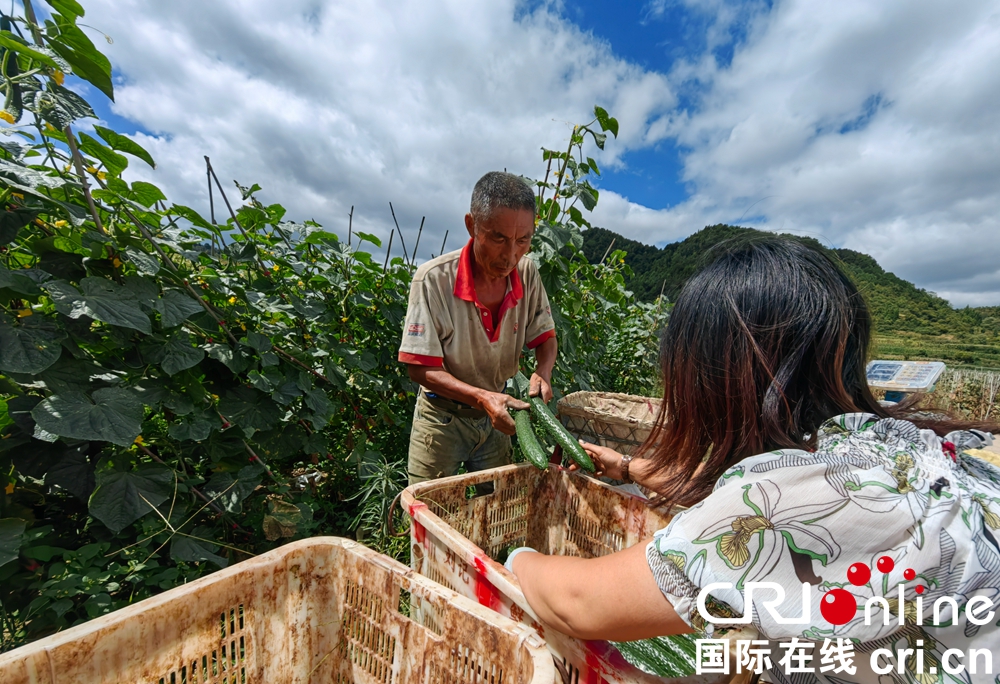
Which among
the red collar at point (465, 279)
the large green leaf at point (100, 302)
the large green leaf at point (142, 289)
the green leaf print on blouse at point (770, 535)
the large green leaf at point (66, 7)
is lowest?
the green leaf print on blouse at point (770, 535)

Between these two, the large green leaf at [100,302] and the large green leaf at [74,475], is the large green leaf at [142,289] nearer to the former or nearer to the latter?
the large green leaf at [100,302]

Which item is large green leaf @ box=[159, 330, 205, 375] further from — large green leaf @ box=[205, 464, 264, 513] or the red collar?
the red collar

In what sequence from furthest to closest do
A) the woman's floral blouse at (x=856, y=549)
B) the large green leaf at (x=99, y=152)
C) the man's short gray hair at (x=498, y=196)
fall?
the man's short gray hair at (x=498, y=196) < the large green leaf at (x=99, y=152) < the woman's floral blouse at (x=856, y=549)

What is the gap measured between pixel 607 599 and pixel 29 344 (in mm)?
1921

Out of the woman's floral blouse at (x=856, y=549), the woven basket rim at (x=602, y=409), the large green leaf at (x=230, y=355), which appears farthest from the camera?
the woven basket rim at (x=602, y=409)

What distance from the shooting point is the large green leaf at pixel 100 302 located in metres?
1.58

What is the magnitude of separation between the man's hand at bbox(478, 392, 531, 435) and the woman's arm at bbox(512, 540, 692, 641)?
110 cm

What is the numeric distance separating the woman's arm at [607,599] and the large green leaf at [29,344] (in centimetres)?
171

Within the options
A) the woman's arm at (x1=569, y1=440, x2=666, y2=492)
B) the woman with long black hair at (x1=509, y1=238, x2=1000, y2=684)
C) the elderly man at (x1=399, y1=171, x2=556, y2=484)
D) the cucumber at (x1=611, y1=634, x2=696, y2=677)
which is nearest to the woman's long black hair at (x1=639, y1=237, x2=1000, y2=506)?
the woman with long black hair at (x1=509, y1=238, x2=1000, y2=684)

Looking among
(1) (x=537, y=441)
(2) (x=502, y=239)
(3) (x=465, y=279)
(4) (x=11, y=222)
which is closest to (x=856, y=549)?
(1) (x=537, y=441)

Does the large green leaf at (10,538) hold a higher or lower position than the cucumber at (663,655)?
higher

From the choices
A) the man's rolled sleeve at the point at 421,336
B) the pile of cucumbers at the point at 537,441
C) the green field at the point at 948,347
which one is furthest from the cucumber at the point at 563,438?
the green field at the point at 948,347

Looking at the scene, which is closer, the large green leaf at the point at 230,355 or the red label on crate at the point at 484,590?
the red label on crate at the point at 484,590

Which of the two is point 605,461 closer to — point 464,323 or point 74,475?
point 464,323
